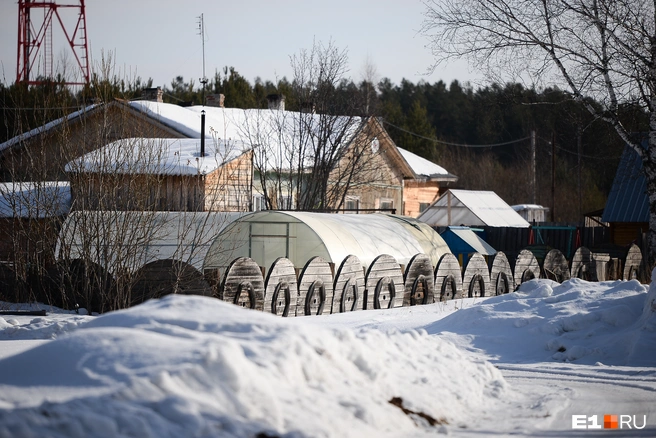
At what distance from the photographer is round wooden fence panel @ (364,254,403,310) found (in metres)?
14.7

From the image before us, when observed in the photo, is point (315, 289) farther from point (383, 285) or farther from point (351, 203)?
point (351, 203)

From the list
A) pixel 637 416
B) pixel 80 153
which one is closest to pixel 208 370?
pixel 637 416

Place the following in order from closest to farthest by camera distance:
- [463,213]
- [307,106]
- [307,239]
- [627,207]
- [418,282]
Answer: [418,282]
[307,239]
[307,106]
[627,207]
[463,213]

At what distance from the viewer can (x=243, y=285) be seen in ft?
42.0

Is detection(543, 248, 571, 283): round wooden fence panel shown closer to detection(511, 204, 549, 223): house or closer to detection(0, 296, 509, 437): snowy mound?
detection(0, 296, 509, 437): snowy mound

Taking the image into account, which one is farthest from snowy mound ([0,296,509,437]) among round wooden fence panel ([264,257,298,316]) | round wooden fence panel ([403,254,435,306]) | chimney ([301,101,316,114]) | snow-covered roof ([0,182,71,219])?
chimney ([301,101,316,114])

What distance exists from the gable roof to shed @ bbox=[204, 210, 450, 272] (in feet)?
44.6

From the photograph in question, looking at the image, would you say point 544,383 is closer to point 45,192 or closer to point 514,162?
point 45,192

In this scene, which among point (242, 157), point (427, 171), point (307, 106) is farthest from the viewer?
point (427, 171)

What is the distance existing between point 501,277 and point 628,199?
48.9ft

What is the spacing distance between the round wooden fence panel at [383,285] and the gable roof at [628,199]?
1668 cm

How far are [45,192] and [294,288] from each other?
535 centimetres
